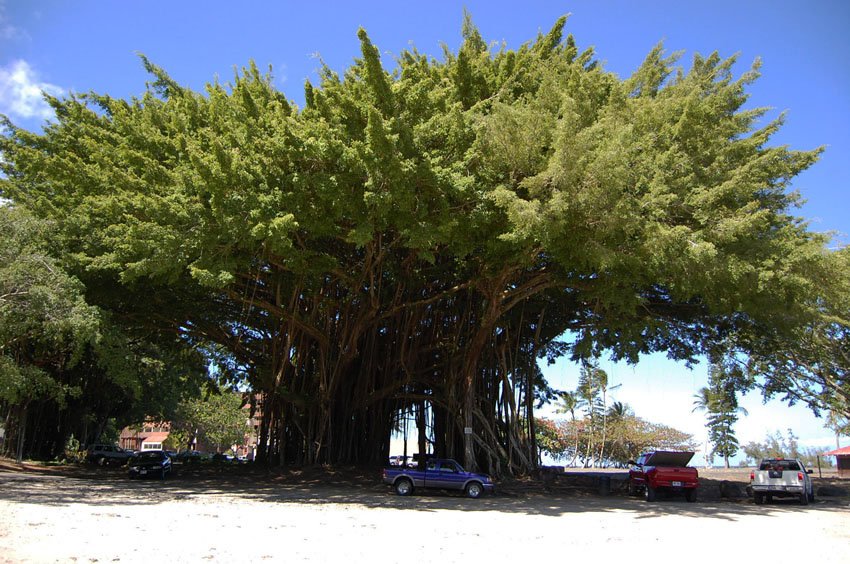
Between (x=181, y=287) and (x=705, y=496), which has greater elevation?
(x=181, y=287)

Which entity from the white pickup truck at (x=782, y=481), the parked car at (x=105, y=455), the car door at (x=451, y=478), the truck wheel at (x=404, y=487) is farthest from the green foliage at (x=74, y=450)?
the white pickup truck at (x=782, y=481)

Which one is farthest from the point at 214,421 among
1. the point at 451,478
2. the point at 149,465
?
the point at 451,478

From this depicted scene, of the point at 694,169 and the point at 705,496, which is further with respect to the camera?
the point at 705,496

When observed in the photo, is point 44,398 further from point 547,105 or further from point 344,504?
point 547,105

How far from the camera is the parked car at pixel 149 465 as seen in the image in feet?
68.3

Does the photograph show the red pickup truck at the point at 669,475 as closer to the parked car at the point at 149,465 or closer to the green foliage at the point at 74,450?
the parked car at the point at 149,465

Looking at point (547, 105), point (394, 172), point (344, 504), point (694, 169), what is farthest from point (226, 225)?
point (694, 169)

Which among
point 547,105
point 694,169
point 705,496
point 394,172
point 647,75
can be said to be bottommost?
point 705,496

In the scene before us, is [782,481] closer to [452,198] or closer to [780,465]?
[780,465]

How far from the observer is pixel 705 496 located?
19.6 m

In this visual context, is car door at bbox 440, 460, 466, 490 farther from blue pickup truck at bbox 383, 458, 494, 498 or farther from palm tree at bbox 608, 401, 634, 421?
palm tree at bbox 608, 401, 634, 421

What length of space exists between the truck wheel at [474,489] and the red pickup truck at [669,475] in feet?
16.6

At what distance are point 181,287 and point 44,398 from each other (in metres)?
15.9

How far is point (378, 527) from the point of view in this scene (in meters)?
9.88
